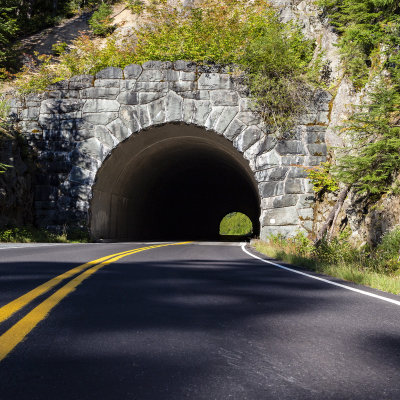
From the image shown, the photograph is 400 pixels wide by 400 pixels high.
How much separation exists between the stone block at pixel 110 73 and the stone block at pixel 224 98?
13.2 ft

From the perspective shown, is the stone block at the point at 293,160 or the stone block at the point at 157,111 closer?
the stone block at the point at 293,160

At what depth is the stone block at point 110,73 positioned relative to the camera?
18172 millimetres

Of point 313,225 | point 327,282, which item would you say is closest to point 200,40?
point 313,225

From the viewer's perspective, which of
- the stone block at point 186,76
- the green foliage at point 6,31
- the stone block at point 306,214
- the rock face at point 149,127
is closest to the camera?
the stone block at point 306,214

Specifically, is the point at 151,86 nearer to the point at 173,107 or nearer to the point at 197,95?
the point at 173,107

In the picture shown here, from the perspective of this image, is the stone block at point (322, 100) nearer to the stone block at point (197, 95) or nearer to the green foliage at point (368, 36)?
the green foliage at point (368, 36)

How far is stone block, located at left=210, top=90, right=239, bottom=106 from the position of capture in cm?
1780

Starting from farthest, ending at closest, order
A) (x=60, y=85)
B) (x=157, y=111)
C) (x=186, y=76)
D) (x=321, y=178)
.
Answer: (x=60, y=85)
(x=186, y=76)
(x=157, y=111)
(x=321, y=178)

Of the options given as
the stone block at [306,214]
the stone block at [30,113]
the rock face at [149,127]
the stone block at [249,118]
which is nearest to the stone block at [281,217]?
the rock face at [149,127]

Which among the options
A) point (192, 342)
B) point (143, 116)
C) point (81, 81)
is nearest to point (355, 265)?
point (192, 342)

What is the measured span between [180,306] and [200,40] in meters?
16.4

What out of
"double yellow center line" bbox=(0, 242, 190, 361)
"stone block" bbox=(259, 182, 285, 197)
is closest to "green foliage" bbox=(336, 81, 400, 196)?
"stone block" bbox=(259, 182, 285, 197)

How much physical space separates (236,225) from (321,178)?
70.0m

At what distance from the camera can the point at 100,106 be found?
1825 cm
